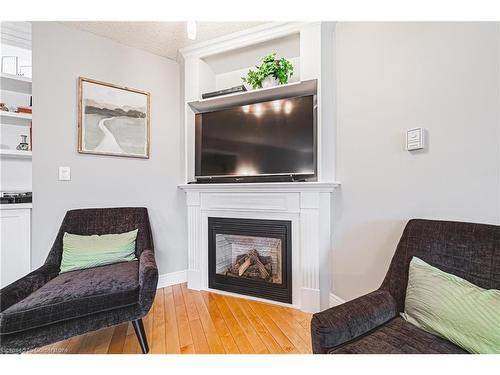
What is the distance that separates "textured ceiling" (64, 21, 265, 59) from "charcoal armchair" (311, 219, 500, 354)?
2.13 metres

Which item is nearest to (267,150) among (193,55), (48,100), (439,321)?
(193,55)

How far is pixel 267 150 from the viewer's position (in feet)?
7.36

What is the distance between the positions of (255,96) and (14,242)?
90.2 inches

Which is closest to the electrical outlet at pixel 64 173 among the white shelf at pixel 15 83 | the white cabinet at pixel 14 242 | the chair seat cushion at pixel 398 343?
the white cabinet at pixel 14 242

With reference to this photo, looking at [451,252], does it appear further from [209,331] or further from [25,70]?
[25,70]

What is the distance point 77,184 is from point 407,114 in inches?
103

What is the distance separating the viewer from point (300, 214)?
208cm

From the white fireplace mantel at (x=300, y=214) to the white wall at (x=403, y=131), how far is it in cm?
11

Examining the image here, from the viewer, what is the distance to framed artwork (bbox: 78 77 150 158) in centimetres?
220

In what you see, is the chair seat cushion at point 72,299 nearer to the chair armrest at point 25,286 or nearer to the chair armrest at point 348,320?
the chair armrest at point 25,286

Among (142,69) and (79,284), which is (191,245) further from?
(142,69)

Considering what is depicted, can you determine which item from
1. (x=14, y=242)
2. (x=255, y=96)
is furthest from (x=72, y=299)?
(x=255, y=96)

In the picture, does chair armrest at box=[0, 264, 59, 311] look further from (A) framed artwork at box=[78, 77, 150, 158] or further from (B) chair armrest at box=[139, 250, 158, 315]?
(A) framed artwork at box=[78, 77, 150, 158]

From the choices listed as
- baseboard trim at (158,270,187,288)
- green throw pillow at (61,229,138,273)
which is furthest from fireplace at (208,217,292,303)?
green throw pillow at (61,229,138,273)
